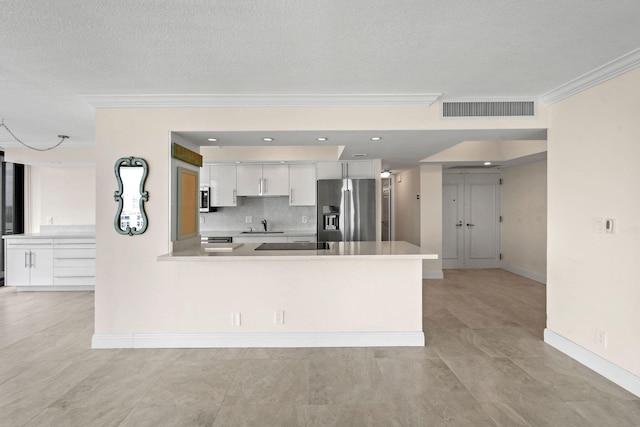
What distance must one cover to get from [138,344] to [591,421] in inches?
149

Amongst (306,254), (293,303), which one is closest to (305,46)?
(306,254)

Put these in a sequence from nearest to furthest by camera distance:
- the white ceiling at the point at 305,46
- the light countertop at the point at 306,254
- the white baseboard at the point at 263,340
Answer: the white ceiling at the point at 305,46 → the light countertop at the point at 306,254 → the white baseboard at the point at 263,340

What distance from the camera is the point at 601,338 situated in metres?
2.78

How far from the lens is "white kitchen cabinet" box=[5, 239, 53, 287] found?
560 centimetres

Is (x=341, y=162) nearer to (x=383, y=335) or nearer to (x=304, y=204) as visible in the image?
(x=304, y=204)

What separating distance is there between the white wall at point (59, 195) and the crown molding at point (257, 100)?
384 centimetres

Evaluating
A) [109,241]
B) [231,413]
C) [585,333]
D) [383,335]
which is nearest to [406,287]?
[383,335]

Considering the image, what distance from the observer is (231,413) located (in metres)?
2.29

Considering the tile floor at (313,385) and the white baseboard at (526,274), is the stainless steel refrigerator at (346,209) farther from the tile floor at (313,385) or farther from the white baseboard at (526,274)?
the white baseboard at (526,274)

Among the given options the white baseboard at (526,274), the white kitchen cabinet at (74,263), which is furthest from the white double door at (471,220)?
the white kitchen cabinet at (74,263)

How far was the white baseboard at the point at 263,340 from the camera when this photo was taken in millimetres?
3350

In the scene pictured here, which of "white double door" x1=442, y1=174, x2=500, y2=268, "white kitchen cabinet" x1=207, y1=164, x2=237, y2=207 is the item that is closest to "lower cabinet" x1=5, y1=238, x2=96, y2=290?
"white kitchen cabinet" x1=207, y1=164, x2=237, y2=207

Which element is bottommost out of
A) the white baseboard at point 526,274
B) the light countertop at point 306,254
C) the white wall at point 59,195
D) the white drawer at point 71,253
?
the white baseboard at point 526,274

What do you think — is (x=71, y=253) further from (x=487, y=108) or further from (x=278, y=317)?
(x=487, y=108)
